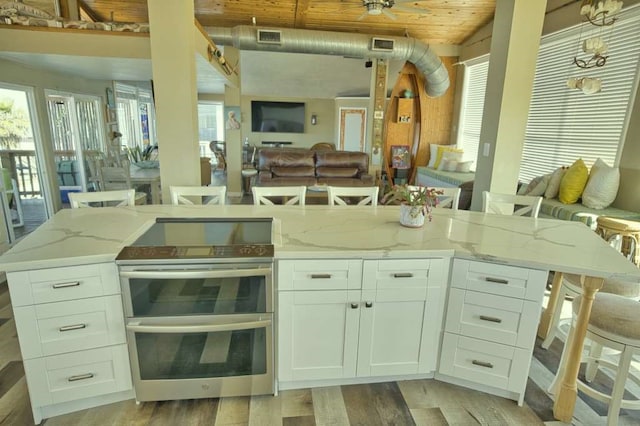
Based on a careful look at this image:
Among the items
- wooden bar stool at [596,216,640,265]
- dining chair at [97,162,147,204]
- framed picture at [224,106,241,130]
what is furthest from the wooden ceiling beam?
wooden bar stool at [596,216,640,265]

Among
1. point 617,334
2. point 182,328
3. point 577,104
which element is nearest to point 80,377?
point 182,328

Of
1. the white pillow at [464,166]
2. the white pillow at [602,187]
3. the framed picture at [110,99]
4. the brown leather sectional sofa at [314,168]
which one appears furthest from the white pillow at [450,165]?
the framed picture at [110,99]

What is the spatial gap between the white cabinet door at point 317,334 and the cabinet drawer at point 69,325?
81 cm

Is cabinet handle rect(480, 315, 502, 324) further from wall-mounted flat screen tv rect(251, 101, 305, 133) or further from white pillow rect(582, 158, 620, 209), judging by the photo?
wall-mounted flat screen tv rect(251, 101, 305, 133)

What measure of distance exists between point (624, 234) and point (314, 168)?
441 centimetres

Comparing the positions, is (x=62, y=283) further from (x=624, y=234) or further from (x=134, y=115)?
(x=134, y=115)

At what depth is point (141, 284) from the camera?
5.69ft

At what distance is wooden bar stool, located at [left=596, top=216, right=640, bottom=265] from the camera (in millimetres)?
3041

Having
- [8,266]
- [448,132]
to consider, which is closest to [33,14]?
[8,266]

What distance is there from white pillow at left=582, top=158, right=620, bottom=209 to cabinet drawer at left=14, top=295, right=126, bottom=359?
4579 millimetres

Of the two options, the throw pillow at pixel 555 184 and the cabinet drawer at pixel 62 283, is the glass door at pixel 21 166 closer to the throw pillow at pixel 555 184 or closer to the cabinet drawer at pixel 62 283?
the cabinet drawer at pixel 62 283

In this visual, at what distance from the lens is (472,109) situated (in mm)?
7684

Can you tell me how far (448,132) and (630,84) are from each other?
448 cm

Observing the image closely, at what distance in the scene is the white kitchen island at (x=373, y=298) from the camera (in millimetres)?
1710
